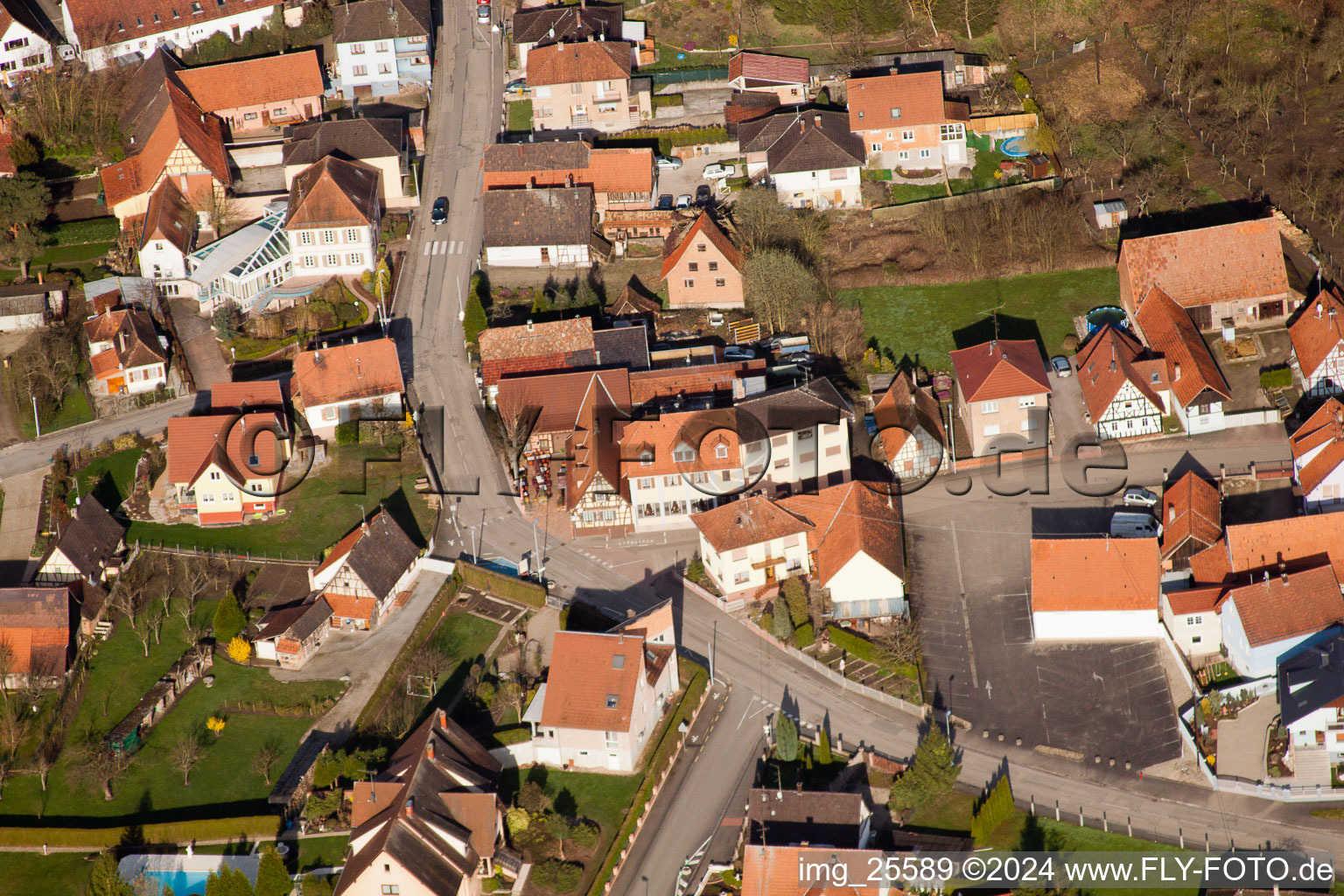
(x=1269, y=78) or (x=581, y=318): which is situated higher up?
(x=1269, y=78)

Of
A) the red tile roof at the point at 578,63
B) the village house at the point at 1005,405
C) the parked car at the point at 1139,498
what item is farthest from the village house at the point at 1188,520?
the red tile roof at the point at 578,63

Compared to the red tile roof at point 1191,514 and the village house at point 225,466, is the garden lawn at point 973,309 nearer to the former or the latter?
the red tile roof at point 1191,514

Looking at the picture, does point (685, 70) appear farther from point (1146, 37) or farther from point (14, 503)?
point (14, 503)

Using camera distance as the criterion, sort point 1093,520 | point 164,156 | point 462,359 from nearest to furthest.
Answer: point 1093,520 → point 462,359 → point 164,156

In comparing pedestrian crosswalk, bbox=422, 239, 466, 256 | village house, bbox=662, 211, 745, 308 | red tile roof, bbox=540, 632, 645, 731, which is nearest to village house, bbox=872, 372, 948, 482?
village house, bbox=662, 211, 745, 308

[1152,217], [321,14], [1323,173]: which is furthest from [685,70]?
[1323,173]

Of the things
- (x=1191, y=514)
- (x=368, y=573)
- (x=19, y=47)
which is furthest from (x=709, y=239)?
(x=19, y=47)

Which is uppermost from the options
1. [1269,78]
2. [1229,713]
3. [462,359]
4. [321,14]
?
[321,14]
